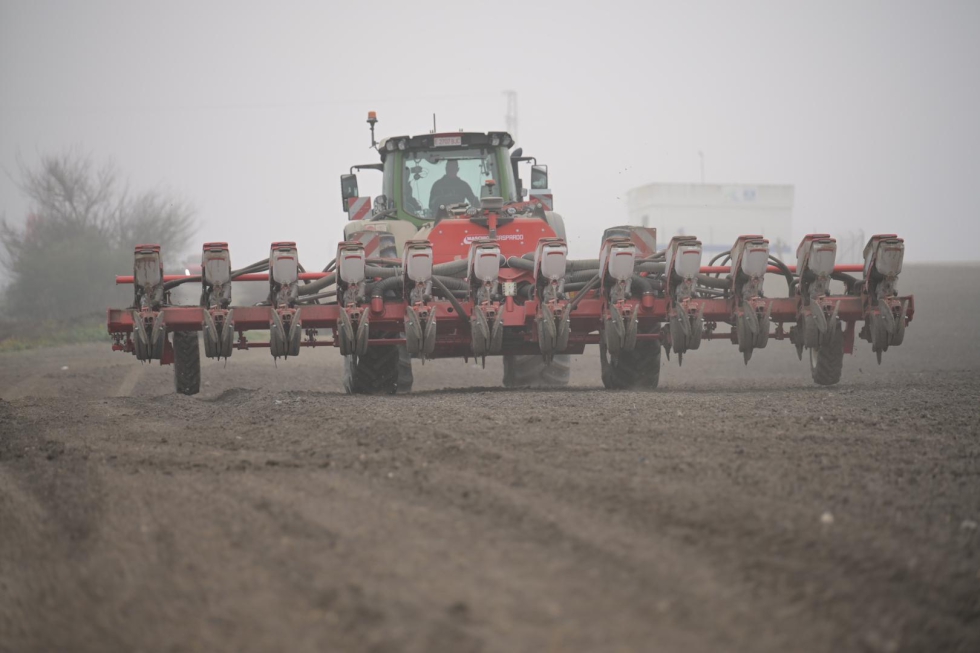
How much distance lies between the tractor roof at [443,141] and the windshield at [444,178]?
0.24ft

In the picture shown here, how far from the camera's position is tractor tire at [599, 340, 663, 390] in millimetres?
9773

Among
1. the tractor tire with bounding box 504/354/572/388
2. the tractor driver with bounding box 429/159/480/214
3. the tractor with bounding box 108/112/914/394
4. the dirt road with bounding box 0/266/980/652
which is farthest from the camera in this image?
the tractor tire with bounding box 504/354/572/388

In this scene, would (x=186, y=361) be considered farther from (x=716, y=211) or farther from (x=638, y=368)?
(x=716, y=211)

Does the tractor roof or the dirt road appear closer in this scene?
the dirt road

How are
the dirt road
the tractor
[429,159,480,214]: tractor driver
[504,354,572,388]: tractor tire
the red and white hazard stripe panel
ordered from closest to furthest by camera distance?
the dirt road, the tractor, [429,159,480,214]: tractor driver, [504,354,572,388]: tractor tire, the red and white hazard stripe panel

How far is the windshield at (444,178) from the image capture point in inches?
428

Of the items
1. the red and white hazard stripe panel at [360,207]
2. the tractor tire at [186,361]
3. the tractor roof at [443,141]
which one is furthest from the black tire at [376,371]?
the tractor roof at [443,141]

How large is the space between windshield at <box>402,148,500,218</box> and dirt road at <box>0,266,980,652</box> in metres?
4.49

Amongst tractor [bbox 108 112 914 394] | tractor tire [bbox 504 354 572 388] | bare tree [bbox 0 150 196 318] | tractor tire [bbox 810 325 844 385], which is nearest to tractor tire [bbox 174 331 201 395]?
tractor [bbox 108 112 914 394]

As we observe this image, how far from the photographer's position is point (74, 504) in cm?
439

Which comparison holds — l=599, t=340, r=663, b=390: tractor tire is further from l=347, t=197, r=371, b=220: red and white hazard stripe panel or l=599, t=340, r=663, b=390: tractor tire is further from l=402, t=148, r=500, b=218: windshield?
l=347, t=197, r=371, b=220: red and white hazard stripe panel

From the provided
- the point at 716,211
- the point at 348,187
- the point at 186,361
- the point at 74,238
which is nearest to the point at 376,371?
the point at 186,361

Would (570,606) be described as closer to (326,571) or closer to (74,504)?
(326,571)

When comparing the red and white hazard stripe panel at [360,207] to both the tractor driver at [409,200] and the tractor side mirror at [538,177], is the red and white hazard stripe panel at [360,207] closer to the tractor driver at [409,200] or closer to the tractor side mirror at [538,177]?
the tractor driver at [409,200]
